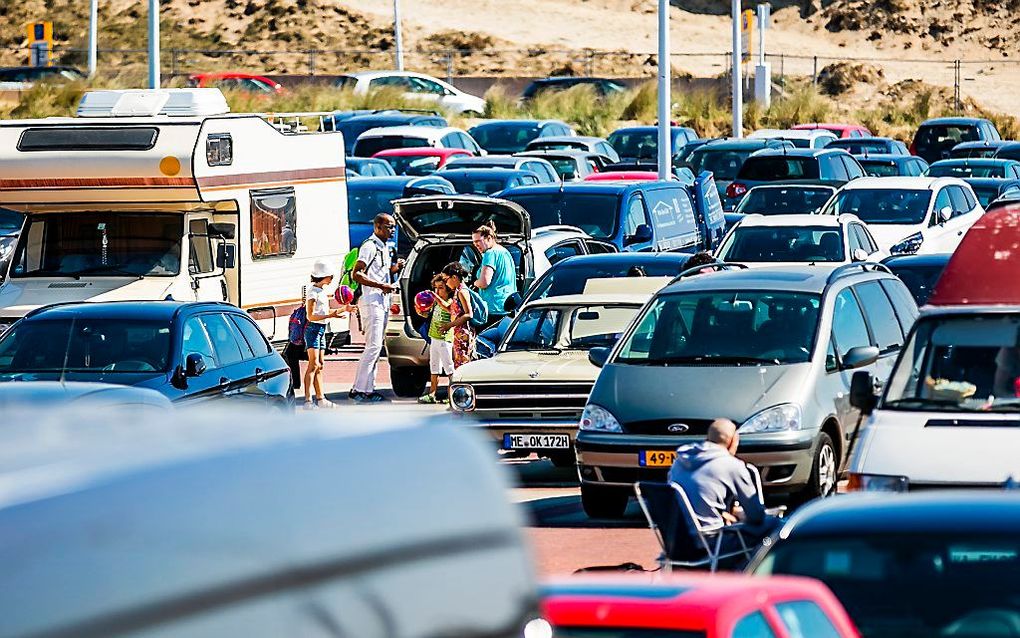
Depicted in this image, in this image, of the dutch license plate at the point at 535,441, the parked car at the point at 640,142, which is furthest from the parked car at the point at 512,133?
the dutch license plate at the point at 535,441

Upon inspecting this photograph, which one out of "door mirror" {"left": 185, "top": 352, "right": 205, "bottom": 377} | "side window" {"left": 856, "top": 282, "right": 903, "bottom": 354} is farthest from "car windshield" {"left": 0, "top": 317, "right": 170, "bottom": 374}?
"side window" {"left": 856, "top": 282, "right": 903, "bottom": 354}

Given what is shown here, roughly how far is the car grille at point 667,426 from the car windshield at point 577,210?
10746 millimetres

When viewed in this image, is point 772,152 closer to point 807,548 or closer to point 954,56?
point 807,548

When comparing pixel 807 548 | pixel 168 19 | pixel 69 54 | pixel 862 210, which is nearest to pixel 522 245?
pixel 862 210

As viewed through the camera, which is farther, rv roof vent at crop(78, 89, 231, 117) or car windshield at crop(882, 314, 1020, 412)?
rv roof vent at crop(78, 89, 231, 117)

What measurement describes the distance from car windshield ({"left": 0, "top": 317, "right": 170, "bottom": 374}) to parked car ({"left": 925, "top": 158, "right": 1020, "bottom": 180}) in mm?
22097

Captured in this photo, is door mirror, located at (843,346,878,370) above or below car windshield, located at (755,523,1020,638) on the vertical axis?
below

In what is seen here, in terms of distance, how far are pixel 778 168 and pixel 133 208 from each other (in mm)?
15515

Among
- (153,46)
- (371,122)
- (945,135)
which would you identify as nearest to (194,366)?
(153,46)

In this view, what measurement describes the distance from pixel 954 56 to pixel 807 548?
81.7 meters

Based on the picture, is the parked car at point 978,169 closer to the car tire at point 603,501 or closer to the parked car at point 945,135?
the parked car at point 945,135

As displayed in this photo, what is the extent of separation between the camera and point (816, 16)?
90500mm

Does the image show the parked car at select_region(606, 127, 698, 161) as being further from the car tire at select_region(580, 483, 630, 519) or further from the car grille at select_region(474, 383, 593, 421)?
the car tire at select_region(580, 483, 630, 519)

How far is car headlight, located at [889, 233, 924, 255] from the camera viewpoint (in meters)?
23.5
